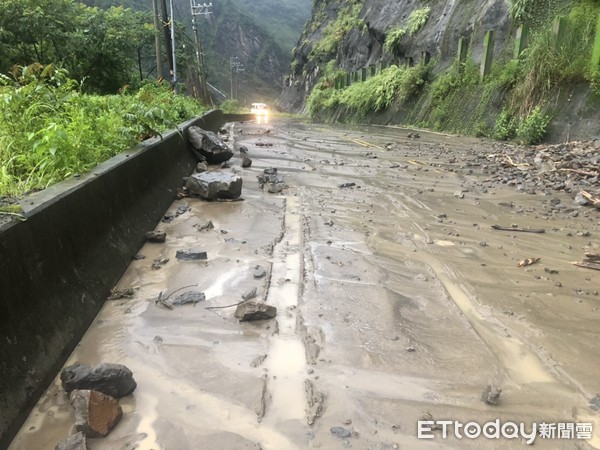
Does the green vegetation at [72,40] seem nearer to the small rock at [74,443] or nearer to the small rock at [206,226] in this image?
the small rock at [206,226]

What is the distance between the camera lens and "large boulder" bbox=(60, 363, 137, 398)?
240 cm

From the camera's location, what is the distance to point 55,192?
10.3 ft

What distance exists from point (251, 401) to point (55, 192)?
1.95 metres

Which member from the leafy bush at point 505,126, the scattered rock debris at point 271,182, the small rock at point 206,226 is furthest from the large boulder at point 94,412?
the leafy bush at point 505,126

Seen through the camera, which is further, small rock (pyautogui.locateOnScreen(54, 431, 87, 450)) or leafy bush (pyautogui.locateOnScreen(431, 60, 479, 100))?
leafy bush (pyautogui.locateOnScreen(431, 60, 479, 100))

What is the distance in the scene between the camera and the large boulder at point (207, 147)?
29.9 ft

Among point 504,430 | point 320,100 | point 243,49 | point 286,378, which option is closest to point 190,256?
point 286,378

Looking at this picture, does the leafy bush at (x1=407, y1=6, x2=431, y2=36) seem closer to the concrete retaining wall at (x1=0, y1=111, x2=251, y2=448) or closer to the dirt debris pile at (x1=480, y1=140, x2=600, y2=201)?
the dirt debris pile at (x1=480, y1=140, x2=600, y2=201)

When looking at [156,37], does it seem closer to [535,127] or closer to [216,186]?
[535,127]

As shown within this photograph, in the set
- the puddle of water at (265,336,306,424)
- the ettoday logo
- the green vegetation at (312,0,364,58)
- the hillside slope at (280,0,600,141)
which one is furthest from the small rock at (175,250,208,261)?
the green vegetation at (312,0,364,58)

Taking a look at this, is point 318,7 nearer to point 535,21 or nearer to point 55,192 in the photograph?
point 535,21

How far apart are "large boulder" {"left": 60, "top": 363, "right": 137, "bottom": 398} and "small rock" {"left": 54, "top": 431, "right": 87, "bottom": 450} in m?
0.33

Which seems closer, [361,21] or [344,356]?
[344,356]

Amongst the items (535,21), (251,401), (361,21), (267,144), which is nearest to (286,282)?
(251,401)
